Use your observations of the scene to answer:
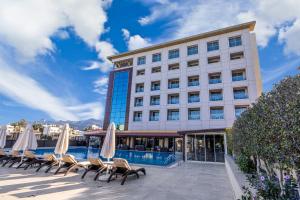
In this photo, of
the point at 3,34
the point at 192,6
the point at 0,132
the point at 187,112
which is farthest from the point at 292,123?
the point at 187,112

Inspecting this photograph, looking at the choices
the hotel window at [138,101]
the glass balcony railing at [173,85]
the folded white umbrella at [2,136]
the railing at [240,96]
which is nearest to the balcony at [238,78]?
the railing at [240,96]

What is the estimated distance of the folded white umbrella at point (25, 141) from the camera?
12195 mm

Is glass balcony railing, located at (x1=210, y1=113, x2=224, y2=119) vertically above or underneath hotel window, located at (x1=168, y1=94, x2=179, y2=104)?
underneath

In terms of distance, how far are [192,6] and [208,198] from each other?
1400cm

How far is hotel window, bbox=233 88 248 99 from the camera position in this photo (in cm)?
2384

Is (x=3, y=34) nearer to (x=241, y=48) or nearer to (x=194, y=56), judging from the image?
(x=194, y=56)

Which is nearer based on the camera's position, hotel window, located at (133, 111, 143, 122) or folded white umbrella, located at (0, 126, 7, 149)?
folded white umbrella, located at (0, 126, 7, 149)

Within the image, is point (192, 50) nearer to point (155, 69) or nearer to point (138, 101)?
point (155, 69)

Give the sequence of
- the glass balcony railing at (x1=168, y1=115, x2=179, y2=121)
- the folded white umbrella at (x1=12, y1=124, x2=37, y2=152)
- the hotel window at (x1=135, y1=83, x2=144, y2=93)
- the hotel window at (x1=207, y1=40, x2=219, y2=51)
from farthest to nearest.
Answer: the hotel window at (x1=135, y1=83, x2=144, y2=93) < the hotel window at (x1=207, y1=40, x2=219, y2=51) < the glass balcony railing at (x1=168, y1=115, x2=179, y2=121) < the folded white umbrella at (x1=12, y1=124, x2=37, y2=152)

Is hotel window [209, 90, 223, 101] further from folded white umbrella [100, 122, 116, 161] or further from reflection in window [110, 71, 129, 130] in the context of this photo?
folded white umbrella [100, 122, 116, 161]

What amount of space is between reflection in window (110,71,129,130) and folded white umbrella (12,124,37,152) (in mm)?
18262

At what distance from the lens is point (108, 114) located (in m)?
32.6

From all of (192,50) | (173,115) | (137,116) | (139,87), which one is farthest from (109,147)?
(192,50)

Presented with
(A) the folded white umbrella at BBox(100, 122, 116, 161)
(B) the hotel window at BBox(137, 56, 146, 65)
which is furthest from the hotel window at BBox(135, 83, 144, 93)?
(A) the folded white umbrella at BBox(100, 122, 116, 161)
